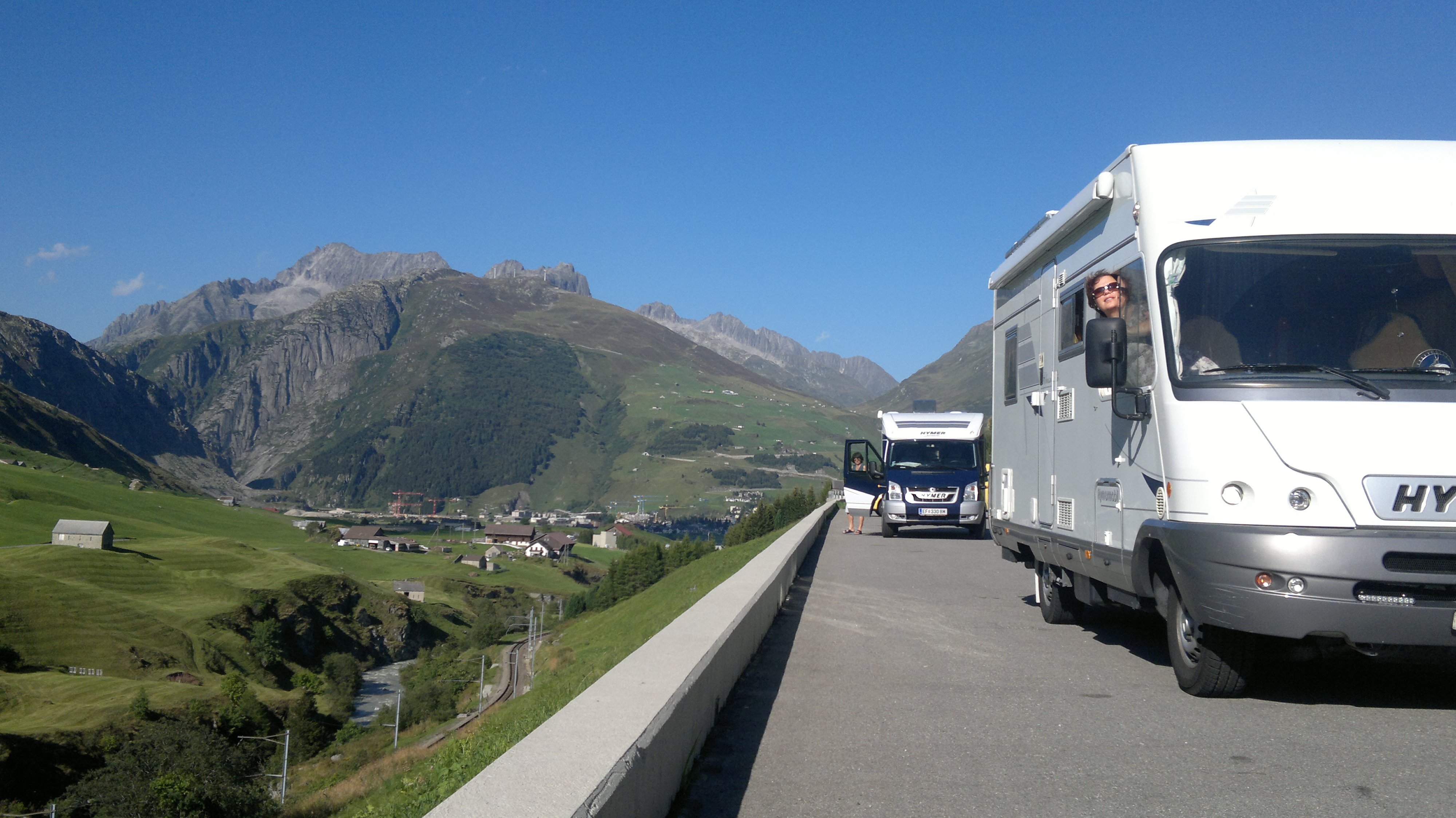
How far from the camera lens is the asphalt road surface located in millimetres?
4266

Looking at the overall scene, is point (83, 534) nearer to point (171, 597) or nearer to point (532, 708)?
point (171, 597)

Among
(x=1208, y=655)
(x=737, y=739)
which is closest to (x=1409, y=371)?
(x=1208, y=655)

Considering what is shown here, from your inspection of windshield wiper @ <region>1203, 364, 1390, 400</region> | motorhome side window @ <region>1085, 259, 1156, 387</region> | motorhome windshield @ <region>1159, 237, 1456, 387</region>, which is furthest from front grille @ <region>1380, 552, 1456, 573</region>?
motorhome side window @ <region>1085, 259, 1156, 387</region>

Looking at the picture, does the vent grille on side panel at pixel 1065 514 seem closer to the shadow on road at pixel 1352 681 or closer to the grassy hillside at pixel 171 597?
the shadow on road at pixel 1352 681

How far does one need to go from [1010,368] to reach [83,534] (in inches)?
3567

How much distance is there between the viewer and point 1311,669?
7.10m

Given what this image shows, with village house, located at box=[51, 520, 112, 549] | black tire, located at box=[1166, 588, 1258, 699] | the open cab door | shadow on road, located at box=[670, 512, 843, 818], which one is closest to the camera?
shadow on road, located at box=[670, 512, 843, 818]

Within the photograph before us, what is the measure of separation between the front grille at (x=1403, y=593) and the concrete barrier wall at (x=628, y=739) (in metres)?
3.47

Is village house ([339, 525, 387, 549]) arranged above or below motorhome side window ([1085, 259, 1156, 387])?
below

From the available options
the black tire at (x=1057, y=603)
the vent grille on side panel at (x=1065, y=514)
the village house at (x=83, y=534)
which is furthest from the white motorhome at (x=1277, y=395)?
the village house at (x=83, y=534)

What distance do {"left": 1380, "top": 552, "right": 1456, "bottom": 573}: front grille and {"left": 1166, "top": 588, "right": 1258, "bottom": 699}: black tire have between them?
0.91 metres

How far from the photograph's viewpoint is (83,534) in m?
80.8

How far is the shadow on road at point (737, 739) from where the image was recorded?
423cm

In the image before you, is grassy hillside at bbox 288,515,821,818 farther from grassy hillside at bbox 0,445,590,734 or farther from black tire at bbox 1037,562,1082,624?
grassy hillside at bbox 0,445,590,734
